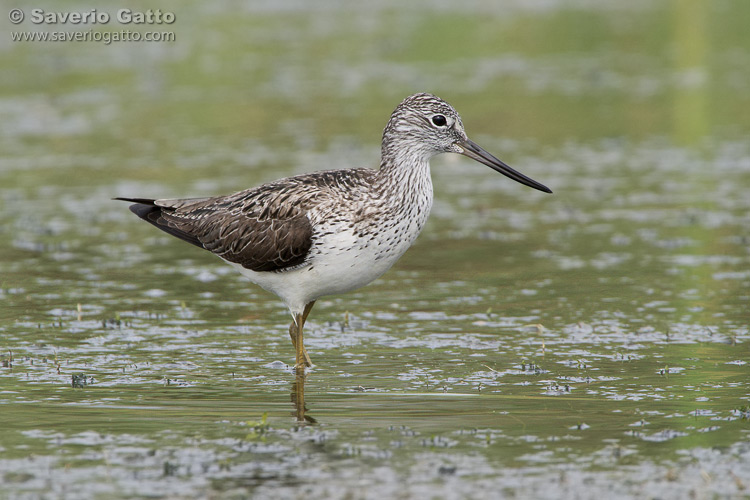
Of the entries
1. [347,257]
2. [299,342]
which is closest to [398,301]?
Answer: [299,342]

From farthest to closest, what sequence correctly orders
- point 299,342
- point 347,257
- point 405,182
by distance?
point 299,342 → point 405,182 → point 347,257

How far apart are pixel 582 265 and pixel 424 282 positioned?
1.74m

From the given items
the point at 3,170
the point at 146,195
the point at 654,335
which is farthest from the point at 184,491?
the point at 3,170

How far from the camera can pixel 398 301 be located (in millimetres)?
11422

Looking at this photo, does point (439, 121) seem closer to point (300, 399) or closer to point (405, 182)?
point (405, 182)

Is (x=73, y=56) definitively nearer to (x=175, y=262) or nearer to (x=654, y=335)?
(x=175, y=262)

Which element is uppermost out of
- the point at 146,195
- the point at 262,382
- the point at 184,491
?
the point at 146,195

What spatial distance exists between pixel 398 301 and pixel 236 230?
224cm

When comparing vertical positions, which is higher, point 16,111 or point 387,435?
point 16,111

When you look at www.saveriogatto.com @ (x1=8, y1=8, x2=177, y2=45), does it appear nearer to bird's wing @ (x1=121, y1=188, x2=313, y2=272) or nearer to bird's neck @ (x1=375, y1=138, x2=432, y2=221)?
bird's wing @ (x1=121, y1=188, x2=313, y2=272)

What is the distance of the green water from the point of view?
22.9 feet

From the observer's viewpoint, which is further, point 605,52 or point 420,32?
point 420,32

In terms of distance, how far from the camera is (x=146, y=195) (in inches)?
609
